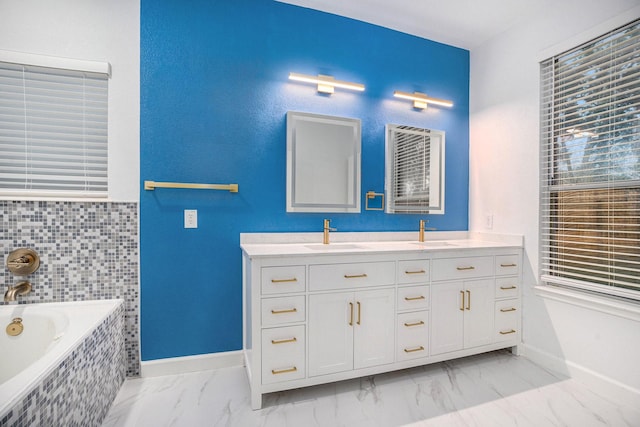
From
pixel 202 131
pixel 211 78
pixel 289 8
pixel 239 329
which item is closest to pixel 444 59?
pixel 289 8

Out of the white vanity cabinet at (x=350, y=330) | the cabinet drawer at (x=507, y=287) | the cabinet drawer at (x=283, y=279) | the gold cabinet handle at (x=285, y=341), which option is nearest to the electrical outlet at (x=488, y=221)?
the cabinet drawer at (x=507, y=287)

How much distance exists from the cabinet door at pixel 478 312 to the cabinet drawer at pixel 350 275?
0.64 meters

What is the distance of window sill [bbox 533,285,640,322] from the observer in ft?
5.45

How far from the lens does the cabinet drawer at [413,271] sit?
1.86 metres

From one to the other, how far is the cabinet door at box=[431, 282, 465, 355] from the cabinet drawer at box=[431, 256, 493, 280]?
0.06m

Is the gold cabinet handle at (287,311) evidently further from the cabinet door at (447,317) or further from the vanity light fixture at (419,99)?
the vanity light fixture at (419,99)

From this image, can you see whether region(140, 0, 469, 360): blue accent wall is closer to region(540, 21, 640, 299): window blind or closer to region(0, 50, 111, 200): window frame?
region(0, 50, 111, 200): window frame

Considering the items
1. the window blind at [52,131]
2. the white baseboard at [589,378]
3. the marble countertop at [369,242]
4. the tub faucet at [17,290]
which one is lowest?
the white baseboard at [589,378]

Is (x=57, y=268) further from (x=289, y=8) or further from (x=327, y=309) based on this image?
(x=289, y=8)

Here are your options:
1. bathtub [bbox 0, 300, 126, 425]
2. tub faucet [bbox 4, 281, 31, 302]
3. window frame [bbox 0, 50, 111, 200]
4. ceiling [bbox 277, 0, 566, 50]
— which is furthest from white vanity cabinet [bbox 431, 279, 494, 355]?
tub faucet [bbox 4, 281, 31, 302]

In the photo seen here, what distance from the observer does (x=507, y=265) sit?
2.18m

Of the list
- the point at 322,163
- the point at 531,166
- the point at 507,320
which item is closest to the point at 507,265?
the point at 507,320

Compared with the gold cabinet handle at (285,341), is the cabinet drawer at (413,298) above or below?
above

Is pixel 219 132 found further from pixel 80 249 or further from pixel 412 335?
pixel 412 335
